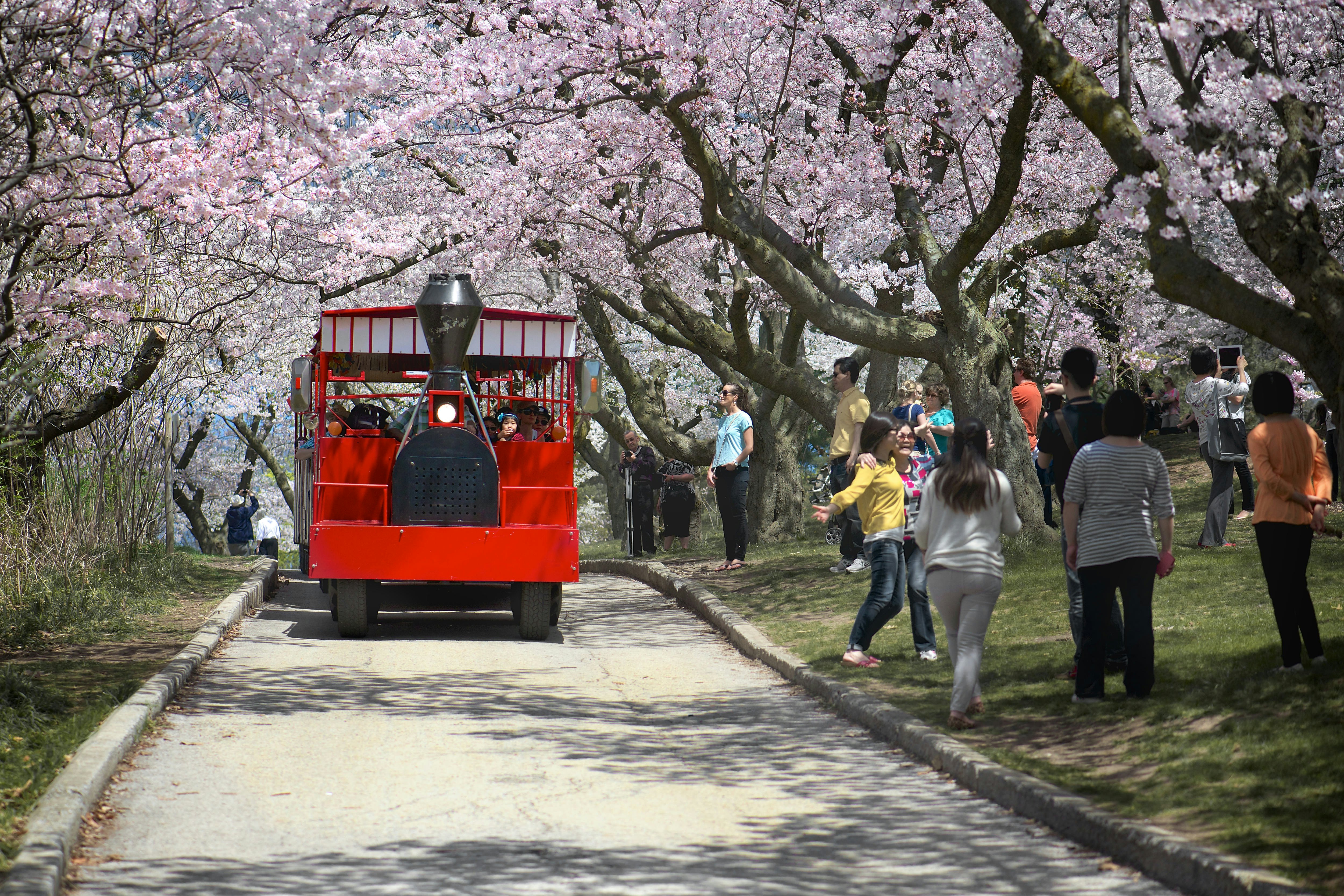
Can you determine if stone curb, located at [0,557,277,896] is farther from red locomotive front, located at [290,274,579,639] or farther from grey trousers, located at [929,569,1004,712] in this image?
grey trousers, located at [929,569,1004,712]

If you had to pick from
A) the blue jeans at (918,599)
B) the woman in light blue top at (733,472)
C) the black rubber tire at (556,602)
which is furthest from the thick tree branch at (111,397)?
the blue jeans at (918,599)

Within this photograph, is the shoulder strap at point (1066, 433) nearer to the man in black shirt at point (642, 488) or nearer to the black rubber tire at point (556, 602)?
the black rubber tire at point (556, 602)

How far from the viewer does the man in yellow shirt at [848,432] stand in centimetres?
1220

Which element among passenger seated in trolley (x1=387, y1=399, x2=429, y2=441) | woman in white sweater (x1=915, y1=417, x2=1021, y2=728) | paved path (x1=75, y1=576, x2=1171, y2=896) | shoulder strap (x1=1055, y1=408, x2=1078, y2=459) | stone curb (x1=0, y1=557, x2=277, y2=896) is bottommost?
paved path (x1=75, y1=576, x2=1171, y2=896)

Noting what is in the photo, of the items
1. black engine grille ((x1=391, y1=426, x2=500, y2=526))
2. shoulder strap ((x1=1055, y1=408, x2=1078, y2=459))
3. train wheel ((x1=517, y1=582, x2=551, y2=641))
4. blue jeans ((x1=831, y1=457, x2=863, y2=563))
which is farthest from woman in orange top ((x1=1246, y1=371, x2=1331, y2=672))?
black engine grille ((x1=391, y1=426, x2=500, y2=526))

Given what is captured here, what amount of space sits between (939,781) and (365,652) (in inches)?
223

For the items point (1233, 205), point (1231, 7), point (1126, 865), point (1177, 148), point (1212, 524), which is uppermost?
point (1231, 7)

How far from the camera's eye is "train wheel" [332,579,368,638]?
11555mm

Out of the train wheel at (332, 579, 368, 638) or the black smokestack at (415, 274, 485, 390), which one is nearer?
the train wheel at (332, 579, 368, 638)

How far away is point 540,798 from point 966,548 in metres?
2.60

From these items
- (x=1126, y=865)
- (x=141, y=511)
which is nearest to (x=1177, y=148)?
(x=1126, y=865)

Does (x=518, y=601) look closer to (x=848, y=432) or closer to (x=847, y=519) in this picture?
(x=848, y=432)

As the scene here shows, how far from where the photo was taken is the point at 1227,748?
20.4 ft

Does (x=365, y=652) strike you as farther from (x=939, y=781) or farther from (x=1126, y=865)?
(x=1126, y=865)
